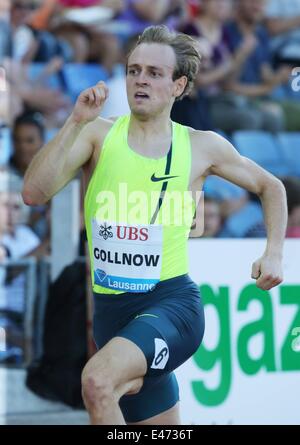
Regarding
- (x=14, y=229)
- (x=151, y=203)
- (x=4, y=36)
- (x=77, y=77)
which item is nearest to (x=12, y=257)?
(x=14, y=229)

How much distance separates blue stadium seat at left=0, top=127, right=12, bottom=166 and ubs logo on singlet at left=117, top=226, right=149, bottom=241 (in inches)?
154

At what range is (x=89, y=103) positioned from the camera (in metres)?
4.32

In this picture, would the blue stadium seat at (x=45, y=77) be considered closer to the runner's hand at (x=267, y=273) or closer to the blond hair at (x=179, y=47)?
the blond hair at (x=179, y=47)

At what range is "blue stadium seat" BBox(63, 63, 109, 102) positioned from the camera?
8.95m

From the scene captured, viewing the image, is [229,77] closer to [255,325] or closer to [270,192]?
[255,325]

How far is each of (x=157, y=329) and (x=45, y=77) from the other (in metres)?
4.88

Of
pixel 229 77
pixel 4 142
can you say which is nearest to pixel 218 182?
pixel 229 77

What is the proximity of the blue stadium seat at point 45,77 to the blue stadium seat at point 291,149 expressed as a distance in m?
2.42

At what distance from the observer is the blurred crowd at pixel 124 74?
8469 millimetres

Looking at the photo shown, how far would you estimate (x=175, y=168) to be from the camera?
4816mm

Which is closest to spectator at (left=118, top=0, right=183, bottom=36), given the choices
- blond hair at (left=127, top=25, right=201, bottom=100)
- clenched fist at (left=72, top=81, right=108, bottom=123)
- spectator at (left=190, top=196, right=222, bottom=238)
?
spectator at (left=190, top=196, right=222, bottom=238)

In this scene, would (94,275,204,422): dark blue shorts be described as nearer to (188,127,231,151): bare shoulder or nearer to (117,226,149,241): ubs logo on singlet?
(117,226,149,241): ubs logo on singlet

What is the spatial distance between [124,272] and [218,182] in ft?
15.2
